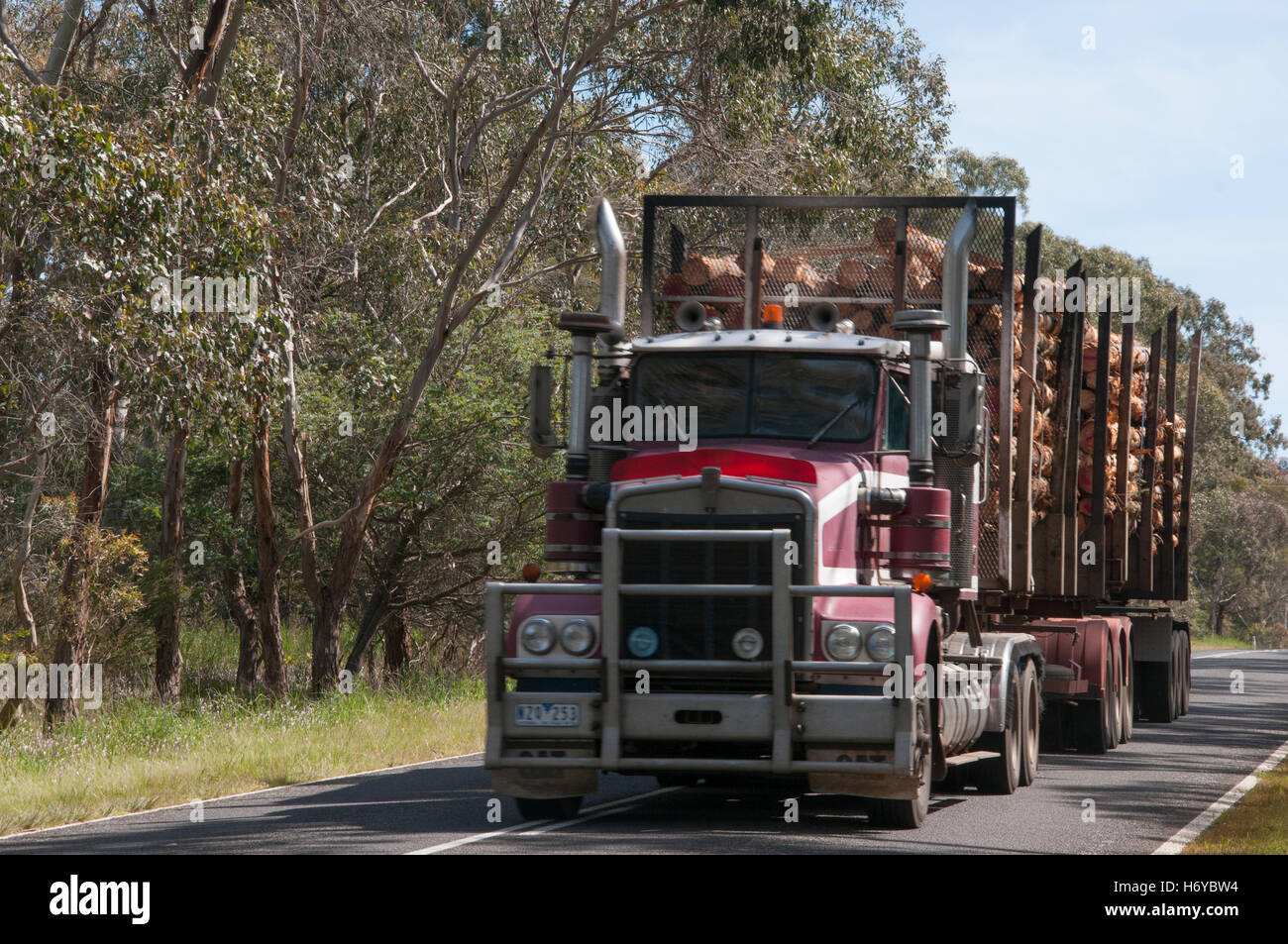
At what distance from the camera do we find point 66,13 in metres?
17.0

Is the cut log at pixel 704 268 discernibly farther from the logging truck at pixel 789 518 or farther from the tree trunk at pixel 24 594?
the tree trunk at pixel 24 594

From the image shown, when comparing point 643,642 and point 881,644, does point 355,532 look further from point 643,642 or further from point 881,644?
point 881,644

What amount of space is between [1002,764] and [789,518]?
4097 millimetres

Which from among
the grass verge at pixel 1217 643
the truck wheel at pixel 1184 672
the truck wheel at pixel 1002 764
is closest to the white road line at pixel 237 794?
the truck wheel at pixel 1002 764

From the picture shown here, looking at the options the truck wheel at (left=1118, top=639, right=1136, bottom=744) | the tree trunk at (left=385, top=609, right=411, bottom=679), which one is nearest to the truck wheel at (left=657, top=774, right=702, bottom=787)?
the truck wheel at (left=1118, top=639, right=1136, bottom=744)

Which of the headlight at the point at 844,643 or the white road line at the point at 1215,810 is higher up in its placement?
the headlight at the point at 844,643

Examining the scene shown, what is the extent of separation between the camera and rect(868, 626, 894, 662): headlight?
9.19 metres

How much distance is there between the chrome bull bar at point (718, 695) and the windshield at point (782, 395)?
1246 millimetres

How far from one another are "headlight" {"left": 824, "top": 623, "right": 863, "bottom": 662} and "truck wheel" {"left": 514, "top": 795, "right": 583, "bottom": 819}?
6.97 feet

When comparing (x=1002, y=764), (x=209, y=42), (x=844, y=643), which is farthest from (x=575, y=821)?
(x=209, y=42)

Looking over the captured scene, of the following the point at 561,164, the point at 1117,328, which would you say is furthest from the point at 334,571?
the point at 1117,328

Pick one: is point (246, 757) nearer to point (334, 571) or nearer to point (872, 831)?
point (872, 831)

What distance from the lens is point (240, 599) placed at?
25391 mm

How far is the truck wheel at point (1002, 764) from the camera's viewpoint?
1245 centimetres
